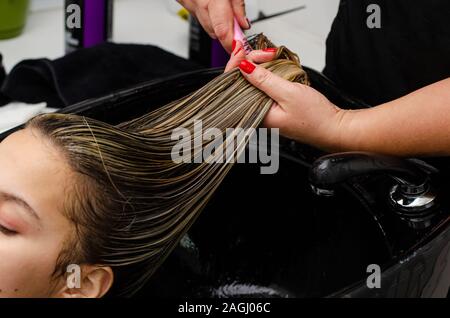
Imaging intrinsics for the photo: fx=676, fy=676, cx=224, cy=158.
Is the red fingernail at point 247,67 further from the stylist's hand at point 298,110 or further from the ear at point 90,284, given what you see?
the ear at point 90,284

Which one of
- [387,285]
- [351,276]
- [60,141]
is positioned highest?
[60,141]

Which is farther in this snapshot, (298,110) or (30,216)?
(298,110)

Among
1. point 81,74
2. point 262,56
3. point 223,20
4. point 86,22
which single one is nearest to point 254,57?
point 262,56

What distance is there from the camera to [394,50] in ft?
3.68

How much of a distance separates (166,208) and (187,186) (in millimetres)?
43

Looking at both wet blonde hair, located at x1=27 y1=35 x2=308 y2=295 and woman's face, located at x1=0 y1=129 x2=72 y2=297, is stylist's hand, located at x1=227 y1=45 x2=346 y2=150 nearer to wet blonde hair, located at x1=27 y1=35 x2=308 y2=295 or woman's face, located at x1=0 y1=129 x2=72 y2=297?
wet blonde hair, located at x1=27 y1=35 x2=308 y2=295

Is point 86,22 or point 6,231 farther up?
point 86,22

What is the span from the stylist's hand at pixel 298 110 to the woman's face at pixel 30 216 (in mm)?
300

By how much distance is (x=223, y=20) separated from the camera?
109 centimetres

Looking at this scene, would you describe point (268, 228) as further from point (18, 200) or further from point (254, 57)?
point (18, 200)

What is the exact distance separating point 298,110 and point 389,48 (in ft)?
0.94

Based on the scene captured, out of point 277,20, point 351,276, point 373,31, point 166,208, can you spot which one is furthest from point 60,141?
point 277,20

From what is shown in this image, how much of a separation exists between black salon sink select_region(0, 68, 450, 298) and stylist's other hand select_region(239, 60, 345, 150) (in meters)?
0.10
